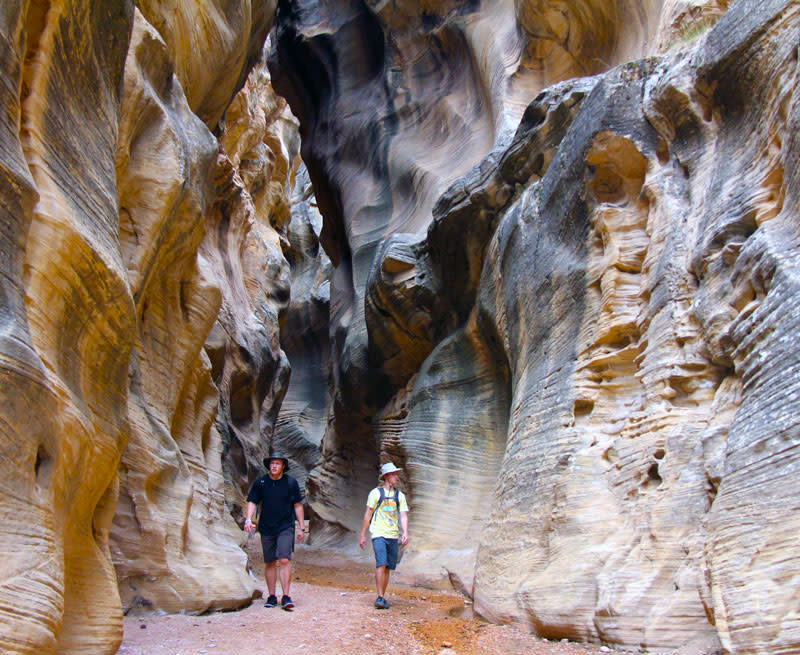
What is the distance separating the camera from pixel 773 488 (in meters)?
4.01

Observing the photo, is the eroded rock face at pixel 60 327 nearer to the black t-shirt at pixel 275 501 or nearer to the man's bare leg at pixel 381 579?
the black t-shirt at pixel 275 501

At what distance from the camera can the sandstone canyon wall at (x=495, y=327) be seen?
162 inches

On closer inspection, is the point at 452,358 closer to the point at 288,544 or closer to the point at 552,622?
the point at 288,544

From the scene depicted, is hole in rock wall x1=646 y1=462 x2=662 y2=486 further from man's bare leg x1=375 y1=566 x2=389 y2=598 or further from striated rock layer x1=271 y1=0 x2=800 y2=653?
man's bare leg x1=375 y1=566 x2=389 y2=598

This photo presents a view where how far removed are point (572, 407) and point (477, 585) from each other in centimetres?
193

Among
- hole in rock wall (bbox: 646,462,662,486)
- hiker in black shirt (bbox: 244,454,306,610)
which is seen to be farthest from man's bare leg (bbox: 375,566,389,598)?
hole in rock wall (bbox: 646,462,662,486)

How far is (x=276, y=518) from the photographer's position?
6441mm

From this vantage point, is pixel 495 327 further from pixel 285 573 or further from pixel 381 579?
pixel 285 573

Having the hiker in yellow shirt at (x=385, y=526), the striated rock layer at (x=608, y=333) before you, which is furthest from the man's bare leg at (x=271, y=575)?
the striated rock layer at (x=608, y=333)

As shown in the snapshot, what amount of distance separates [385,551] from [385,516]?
1.01 feet

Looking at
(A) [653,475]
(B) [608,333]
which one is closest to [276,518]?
(A) [653,475]

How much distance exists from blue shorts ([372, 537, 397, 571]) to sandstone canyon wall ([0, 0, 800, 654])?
88 cm

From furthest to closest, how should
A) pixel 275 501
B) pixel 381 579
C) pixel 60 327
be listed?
pixel 381 579 → pixel 275 501 → pixel 60 327

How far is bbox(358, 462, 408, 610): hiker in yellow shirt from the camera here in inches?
262
